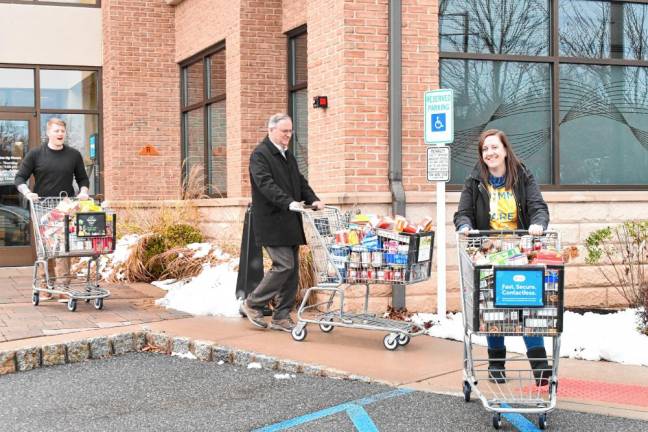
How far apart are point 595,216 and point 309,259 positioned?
3.50 metres

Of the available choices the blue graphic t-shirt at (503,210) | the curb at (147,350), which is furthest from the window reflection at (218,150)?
the blue graphic t-shirt at (503,210)

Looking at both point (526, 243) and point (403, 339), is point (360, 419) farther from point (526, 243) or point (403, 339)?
point (403, 339)

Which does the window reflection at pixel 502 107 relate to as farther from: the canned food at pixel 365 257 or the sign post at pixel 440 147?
the canned food at pixel 365 257

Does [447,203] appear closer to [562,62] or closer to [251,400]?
[562,62]

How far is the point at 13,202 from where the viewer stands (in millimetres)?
15234

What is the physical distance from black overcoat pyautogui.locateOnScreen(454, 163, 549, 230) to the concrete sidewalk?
1.28m

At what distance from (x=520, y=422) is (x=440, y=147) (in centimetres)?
377

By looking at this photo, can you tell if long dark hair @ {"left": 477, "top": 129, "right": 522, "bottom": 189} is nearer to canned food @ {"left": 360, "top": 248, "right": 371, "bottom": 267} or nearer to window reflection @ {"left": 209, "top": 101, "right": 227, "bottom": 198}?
canned food @ {"left": 360, "top": 248, "right": 371, "bottom": 267}

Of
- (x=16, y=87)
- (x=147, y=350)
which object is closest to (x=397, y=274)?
(x=147, y=350)

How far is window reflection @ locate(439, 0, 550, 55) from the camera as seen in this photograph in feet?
33.0

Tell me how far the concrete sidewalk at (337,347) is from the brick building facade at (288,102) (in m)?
1.80

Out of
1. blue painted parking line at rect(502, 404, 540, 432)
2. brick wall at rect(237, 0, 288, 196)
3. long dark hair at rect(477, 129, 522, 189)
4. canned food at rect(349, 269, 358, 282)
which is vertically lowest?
blue painted parking line at rect(502, 404, 540, 432)

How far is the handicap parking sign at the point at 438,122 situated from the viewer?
8750 mm

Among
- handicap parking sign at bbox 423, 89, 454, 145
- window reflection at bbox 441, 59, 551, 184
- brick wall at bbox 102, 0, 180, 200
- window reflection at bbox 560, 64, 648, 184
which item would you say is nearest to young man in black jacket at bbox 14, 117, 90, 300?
handicap parking sign at bbox 423, 89, 454, 145
